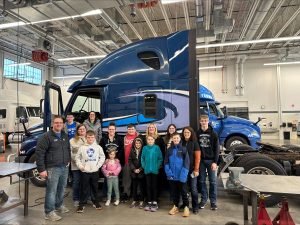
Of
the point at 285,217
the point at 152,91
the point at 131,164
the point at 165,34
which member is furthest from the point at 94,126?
the point at 165,34

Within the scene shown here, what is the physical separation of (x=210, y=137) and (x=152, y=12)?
7.52 meters

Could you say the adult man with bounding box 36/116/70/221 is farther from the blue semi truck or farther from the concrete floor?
the blue semi truck

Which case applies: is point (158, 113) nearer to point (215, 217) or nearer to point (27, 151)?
point (215, 217)

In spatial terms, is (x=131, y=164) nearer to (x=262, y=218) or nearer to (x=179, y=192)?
(x=179, y=192)

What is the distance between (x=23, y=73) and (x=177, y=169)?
15.8 metres

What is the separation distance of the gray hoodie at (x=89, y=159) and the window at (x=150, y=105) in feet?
3.94

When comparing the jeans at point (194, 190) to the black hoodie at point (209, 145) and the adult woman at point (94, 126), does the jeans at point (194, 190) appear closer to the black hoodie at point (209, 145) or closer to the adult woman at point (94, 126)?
the black hoodie at point (209, 145)

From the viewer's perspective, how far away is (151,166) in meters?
4.40

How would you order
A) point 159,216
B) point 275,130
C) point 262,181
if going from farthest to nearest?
point 275,130
point 159,216
point 262,181

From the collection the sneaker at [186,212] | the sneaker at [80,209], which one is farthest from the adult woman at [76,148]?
the sneaker at [186,212]

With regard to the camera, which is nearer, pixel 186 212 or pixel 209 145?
pixel 186 212

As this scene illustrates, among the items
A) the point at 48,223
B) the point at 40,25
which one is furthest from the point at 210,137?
the point at 40,25

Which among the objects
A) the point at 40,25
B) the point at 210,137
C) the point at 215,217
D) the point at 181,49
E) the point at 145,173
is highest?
the point at 40,25

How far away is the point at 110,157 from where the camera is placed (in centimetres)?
472
